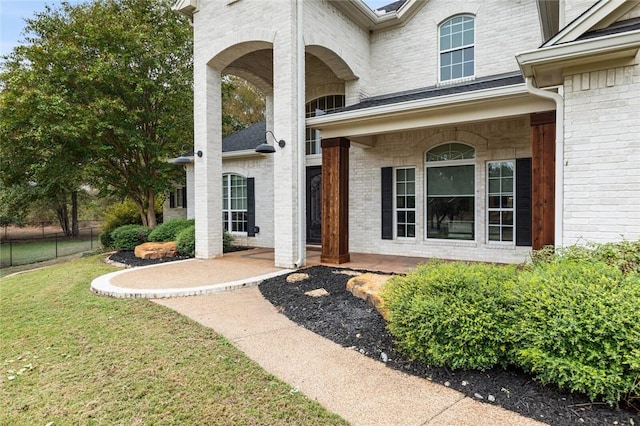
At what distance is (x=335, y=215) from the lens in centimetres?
812

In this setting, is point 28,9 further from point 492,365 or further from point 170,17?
point 492,365

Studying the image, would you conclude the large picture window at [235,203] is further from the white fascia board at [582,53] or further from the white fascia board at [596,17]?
the white fascia board at [596,17]

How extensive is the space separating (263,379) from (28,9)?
16254 mm

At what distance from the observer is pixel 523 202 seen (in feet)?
25.3

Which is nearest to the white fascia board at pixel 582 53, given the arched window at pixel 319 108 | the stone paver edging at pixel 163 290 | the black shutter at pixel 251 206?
the stone paver edging at pixel 163 290

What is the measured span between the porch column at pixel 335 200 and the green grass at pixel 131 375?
3.92m

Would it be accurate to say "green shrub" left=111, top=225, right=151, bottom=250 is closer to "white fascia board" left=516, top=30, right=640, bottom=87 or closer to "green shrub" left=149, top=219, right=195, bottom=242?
"green shrub" left=149, top=219, right=195, bottom=242

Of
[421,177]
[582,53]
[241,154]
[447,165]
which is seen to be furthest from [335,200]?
[241,154]

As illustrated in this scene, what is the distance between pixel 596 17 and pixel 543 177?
2294mm

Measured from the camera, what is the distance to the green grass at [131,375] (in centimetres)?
272

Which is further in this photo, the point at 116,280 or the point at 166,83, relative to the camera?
the point at 166,83

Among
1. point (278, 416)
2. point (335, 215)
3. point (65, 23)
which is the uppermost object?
point (65, 23)

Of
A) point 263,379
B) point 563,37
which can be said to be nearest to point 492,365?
point 263,379

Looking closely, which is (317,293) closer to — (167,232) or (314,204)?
(314,204)
